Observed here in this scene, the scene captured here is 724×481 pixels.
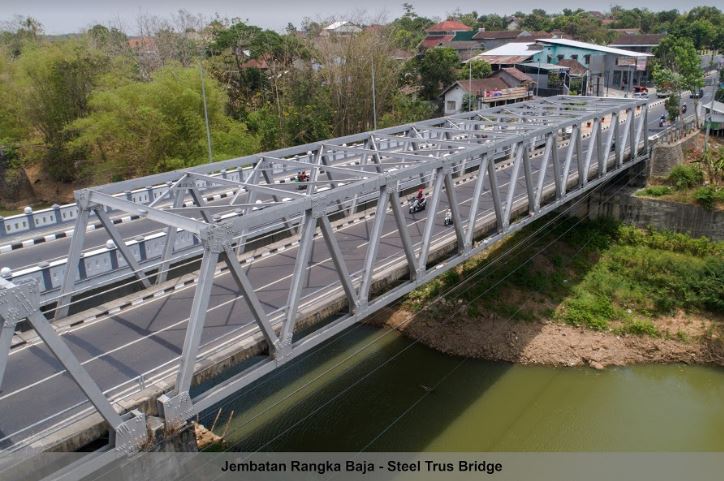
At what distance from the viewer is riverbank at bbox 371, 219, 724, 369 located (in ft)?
64.6

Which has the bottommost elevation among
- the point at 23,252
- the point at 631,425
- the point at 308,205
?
the point at 631,425

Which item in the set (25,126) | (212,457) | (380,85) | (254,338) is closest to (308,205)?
(254,338)

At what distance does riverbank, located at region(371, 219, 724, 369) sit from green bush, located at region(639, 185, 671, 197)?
2.42 metres

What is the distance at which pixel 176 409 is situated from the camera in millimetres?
8844

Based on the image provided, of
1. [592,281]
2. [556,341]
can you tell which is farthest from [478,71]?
[556,341]

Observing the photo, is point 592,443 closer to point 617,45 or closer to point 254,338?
point 254,338

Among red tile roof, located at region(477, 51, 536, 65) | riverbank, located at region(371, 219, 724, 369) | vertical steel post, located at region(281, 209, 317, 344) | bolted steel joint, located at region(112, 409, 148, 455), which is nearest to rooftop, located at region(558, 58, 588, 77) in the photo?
red tile roof, located at region(477, 51, 536, 65)

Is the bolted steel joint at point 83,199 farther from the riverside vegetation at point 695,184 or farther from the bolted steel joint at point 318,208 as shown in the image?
the riverside vegetation at point 695,184

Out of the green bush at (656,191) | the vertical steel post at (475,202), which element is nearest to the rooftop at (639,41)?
the green bush at (656,191)

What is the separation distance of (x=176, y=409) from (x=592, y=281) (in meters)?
18.3

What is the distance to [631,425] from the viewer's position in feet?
53.4

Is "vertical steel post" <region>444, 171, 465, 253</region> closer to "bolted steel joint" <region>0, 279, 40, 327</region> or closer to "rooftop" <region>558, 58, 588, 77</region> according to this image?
"bolted steel joint" <region>0, 279, 40, 327</region>

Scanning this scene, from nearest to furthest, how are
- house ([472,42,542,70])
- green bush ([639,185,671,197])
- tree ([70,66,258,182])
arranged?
green bush ([639,185,671,197]) → tree ([70,66,258,182]) → house ([472,42,542,70])

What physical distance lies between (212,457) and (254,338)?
3.93 m
